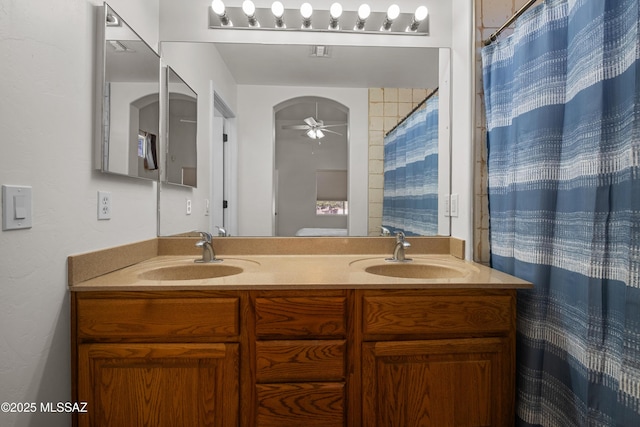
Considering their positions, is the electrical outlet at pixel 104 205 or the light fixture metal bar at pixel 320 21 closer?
the electrical outlet at pixel 104 205

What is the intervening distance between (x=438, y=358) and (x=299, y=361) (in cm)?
51

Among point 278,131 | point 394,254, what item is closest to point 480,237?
point 394,254

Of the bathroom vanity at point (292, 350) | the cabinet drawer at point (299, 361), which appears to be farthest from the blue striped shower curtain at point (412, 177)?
the cabinet drawer at point (299, 361)

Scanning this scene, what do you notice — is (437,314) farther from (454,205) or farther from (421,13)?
(421,13)

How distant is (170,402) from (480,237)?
Answer: 1.48 metres

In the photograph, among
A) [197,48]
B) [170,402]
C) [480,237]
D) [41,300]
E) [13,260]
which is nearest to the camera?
[13,260]

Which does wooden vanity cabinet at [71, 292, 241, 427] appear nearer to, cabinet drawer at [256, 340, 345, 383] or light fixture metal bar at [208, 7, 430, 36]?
cabinet drawer at [256, 340, 345, 383]

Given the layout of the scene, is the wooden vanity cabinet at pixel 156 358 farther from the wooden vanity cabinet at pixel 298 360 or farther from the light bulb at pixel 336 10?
the light bulb at pixel 336 10

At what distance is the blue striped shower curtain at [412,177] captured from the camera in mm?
1838

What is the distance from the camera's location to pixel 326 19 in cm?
179

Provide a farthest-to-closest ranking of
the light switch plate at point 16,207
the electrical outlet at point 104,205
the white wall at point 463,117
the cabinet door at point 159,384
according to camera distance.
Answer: the white wall at point 463,117 < the electrical outlet at point 104,205 < the cabinet door at point 159,384 < the light switch plate at point 16,207

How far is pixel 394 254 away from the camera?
170cm

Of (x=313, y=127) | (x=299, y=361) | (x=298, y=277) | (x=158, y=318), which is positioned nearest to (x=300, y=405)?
Result: (x=299, y=361)

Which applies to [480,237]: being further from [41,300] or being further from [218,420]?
[41,300]
